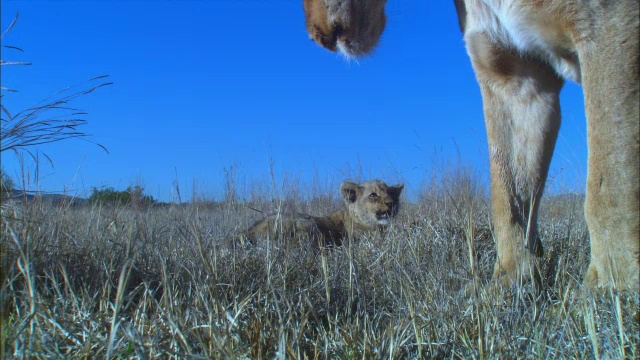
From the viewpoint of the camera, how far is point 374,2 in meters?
3.49

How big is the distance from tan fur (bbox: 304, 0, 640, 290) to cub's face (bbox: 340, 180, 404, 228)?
3178 mm

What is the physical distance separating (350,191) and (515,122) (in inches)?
145

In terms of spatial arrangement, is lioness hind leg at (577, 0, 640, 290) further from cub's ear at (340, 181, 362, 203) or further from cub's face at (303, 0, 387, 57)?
cub's ear at (340, 181, 362, 203)

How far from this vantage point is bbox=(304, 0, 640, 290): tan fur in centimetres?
216

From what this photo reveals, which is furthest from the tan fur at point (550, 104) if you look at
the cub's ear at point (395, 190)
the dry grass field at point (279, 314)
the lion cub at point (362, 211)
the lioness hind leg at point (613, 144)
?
the cub's ear at point (395, 190)

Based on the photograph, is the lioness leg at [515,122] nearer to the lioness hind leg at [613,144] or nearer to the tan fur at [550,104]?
the tan fur at [550,104]

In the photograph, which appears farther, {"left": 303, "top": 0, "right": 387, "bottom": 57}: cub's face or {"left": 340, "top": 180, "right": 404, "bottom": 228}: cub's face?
{"left": 340, "top": 180, "right": 404, "bottom": 228}: cub's face

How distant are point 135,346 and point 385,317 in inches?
41.9

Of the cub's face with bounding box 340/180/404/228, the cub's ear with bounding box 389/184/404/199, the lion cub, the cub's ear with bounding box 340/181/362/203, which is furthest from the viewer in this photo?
the cub's ear with bounding box 389/184/404/199

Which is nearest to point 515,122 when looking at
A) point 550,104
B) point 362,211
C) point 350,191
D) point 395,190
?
point 550,104

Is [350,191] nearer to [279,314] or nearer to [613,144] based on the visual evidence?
[613,144]

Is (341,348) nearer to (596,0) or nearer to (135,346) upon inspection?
(135,346)

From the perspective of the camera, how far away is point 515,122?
10.2ft

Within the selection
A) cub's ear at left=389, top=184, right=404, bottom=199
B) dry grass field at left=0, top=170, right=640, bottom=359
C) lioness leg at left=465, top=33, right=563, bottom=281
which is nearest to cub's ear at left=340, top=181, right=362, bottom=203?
cub's ear at left=389, top=184, right=404, bottom=199
